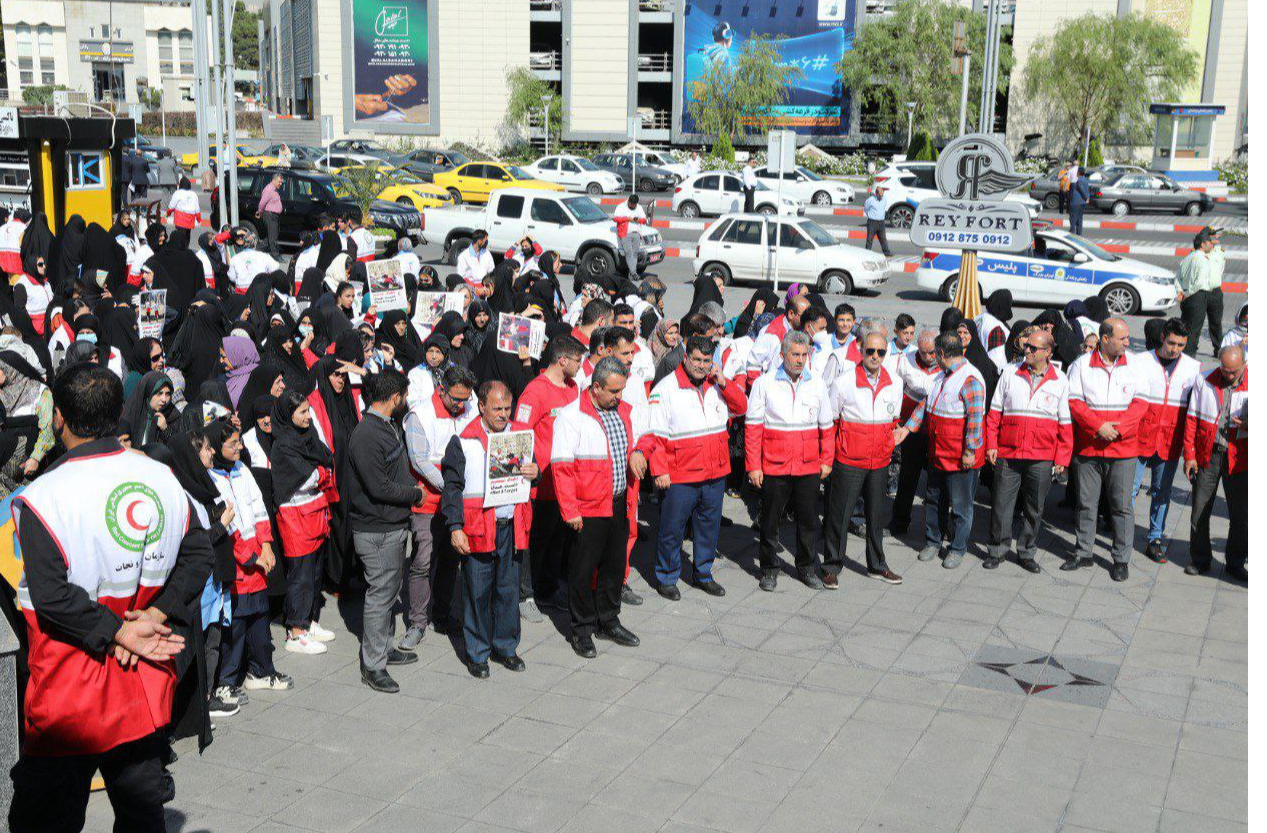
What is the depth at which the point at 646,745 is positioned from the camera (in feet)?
21.6

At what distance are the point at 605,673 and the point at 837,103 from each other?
60775 mm

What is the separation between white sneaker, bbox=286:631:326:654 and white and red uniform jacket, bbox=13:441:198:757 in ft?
11.9

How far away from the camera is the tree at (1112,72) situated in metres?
57.2

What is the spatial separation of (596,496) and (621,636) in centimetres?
99

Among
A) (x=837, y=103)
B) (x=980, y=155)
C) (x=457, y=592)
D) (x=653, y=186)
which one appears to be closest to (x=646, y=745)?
(x=457, y=592)

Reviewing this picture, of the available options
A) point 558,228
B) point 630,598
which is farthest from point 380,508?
point 558,228

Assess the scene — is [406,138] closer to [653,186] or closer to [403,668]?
[653,186]

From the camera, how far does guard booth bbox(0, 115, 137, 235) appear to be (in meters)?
21.2

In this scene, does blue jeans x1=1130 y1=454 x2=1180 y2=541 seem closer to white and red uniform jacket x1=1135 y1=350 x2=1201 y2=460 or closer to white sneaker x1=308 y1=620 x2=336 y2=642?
white and red uniform jacket x1=1135 y1=350 x2=1201 y2=460

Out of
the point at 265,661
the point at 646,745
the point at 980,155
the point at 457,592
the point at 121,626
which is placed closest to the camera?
the point at 121,626

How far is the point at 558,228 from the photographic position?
82.8 feet

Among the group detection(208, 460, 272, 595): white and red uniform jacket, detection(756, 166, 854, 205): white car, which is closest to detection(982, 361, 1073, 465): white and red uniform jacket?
detection(208, 460, 272, 595): white and red uniform jacket

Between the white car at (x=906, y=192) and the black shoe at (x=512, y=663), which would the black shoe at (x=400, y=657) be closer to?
the black shoe at (x=512, y=663)

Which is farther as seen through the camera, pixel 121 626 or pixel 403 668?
pixel 403 668
